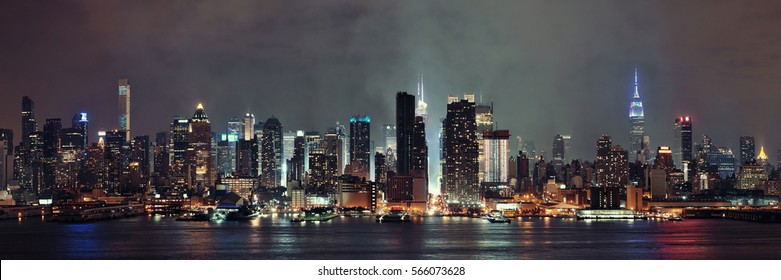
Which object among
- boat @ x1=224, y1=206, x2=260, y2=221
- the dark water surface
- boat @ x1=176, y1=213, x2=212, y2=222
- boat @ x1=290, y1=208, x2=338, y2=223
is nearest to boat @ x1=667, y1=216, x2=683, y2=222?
boat @ x1=290, y1=208, x2=338, y2=223

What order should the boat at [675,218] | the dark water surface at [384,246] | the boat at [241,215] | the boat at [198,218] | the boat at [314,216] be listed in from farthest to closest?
the boat at [675,218]
the boat at [241,215]
the boat at [198,218]
the boat at [314,216]
the dark water surface at [384,246]

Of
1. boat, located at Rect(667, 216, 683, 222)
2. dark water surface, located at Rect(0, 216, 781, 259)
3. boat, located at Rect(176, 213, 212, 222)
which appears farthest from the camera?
boat, located at Rect(667, 216, 683, 222)

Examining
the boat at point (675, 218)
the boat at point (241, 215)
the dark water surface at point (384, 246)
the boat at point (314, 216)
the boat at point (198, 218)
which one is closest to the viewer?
the dark water surface at point (384, 246)

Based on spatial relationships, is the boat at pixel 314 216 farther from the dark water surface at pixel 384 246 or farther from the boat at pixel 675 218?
the boat at pixel 675 218

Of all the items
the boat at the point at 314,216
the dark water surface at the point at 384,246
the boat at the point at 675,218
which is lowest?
the boat at the point at 675,218

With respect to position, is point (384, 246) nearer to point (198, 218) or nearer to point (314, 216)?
Result: point (314, 216)

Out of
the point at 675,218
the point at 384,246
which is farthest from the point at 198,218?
the point at 384,246

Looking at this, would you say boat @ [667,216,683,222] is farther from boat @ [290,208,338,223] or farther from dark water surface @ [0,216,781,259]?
dark water surface @ [0,216,781,259]

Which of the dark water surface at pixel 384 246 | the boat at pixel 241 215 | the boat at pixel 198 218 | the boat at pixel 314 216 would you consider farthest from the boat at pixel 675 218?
the boat at pixel 198 218

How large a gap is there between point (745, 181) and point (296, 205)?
5727 cm

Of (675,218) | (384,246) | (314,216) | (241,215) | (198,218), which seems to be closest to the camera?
(384,246)

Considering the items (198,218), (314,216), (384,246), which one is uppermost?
(314,216)
